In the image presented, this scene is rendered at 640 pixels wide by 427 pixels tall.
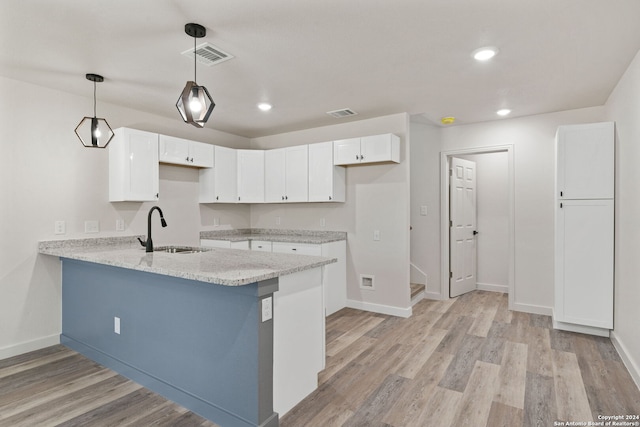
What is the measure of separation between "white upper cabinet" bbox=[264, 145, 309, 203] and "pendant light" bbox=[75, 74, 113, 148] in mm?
2203

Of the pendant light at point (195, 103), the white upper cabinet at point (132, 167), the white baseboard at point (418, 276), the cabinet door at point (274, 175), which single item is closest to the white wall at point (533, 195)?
the white baseboard at point (418, 276)

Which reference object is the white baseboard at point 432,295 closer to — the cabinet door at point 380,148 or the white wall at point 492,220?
the white wall at point 492,220

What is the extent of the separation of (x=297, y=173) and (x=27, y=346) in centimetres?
334

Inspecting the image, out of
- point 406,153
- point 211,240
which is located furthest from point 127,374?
point 406,153

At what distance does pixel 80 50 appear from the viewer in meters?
2.51

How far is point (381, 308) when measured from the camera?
14.0 ft

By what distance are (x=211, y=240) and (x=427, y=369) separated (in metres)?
3.20

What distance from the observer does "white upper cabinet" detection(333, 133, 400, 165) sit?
3932mm

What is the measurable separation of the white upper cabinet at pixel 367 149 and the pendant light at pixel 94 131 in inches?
97.0

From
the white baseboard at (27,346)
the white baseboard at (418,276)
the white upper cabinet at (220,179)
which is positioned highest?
the white upper cabinet at (220,179)

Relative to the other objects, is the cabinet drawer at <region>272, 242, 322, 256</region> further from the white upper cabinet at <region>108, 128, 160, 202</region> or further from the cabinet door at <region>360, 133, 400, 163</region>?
the white upper cabinet at <region>108, 128, 160, 202</region>

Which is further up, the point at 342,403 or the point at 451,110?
the point at 451,110

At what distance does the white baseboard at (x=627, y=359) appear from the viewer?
250 cm

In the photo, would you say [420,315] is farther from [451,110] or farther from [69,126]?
[69,126]
